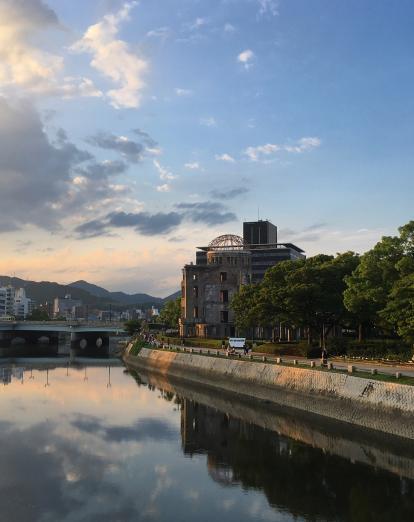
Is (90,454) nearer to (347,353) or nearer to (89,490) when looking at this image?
(89,490)

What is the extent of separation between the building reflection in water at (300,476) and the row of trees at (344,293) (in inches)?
644

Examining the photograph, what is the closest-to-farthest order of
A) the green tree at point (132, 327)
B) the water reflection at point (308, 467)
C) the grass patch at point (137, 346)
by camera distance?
the water reflection at point (308, 467) → the grass patch at point (137, 346) → the green tree at point (132, 327)

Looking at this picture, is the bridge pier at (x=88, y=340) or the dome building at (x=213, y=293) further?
the bridge pier at (x=88, y=340)

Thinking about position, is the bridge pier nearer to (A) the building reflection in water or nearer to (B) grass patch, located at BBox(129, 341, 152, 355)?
(B) grass patch, located at BBox(129, 341, 152, 355)

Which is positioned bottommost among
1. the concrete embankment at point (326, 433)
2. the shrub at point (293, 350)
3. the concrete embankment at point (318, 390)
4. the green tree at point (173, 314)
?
the concrete embankment at point (326, 433)

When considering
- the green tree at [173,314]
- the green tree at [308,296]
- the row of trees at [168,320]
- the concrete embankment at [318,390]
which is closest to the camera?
the concrete embankment at [318,390]

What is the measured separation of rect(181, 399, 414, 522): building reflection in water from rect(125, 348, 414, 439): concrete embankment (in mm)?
5953

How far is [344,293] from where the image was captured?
63062mm

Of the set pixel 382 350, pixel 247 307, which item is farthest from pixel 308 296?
pixel 247 307

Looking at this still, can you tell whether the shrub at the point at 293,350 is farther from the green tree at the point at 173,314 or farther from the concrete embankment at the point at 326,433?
the green tree at the point at 173,314

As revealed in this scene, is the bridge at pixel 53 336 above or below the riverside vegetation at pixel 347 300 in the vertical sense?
below

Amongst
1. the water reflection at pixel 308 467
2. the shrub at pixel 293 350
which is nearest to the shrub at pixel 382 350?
the shrub at pixel 293 350

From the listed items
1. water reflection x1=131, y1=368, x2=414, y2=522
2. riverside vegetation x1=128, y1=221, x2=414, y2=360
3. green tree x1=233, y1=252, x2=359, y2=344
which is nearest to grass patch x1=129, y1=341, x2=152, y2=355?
riverside vegetation x1=128, y1=221, x2=414, y2=360

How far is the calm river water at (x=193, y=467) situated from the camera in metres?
→ 28.2
